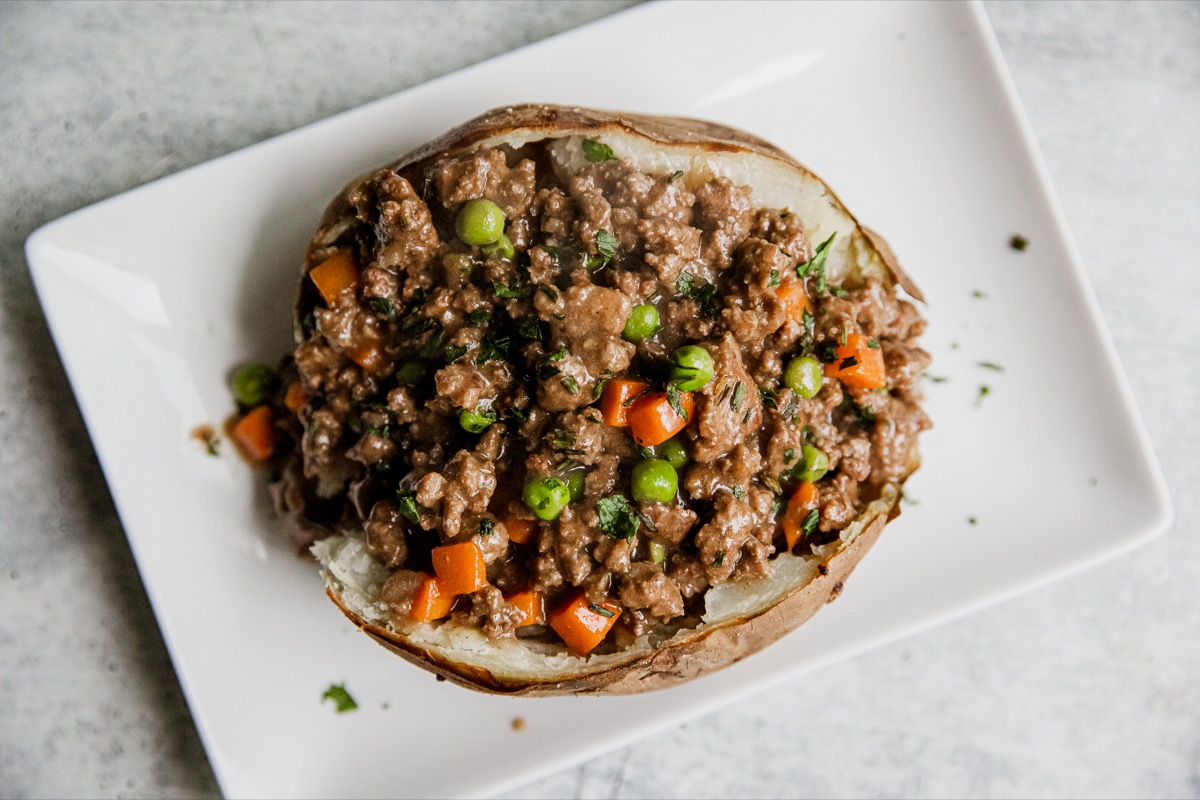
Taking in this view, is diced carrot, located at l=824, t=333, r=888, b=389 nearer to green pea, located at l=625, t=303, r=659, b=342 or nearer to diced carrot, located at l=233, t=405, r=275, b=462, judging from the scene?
green pea, located at l=625, t=303, r=659, b=342

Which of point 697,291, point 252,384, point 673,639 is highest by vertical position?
point 697,291

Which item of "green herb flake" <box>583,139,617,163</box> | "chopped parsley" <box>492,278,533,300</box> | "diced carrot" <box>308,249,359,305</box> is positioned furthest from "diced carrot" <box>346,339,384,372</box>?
"green herb flake" <box>583,139,617,163</box>

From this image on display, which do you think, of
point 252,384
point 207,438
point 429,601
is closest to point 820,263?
point 429,601

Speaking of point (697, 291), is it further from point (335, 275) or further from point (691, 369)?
point (335, 275)

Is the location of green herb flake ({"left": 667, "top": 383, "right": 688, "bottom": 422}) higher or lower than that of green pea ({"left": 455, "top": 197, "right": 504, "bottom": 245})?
lower

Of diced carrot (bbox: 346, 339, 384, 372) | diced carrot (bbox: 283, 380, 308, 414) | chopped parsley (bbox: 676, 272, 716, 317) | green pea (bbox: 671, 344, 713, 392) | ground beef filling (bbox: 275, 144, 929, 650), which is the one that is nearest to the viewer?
green pea (bbox: 671, 344, 713, 392)

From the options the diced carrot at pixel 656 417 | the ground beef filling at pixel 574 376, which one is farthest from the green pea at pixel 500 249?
the diced carrot at pixel 656 417
